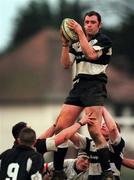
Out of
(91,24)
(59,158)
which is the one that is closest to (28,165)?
(59,158)

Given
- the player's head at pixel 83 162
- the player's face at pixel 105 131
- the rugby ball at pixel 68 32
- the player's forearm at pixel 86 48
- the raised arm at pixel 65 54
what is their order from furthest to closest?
the player's head at pixel 83 162 → the player's face at pixel 105 131 → the raised arm at pixel 65 54 → the rugby ball at pixel 68 32 → the player's forearm at pixel 86 48

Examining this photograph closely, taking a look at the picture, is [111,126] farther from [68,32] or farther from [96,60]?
[68,32]

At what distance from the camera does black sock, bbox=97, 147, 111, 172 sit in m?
10.9

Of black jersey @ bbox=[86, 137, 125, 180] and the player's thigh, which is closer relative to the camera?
the player's thigh

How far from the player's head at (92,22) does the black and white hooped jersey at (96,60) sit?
11 cm

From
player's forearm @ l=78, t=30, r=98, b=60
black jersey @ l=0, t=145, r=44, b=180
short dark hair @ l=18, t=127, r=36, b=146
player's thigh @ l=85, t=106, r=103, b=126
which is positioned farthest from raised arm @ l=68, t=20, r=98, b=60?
black jersey @ l=0, t=145, r=44, b=180

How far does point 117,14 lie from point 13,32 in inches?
513

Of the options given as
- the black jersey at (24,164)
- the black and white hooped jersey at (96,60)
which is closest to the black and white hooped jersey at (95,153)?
the black and white hooped jersey at (96,60)

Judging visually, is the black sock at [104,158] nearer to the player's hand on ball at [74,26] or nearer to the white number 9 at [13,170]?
the white number 9 at [13,170]

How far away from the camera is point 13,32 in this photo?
77.7m

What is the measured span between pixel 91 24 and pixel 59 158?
5.71ft

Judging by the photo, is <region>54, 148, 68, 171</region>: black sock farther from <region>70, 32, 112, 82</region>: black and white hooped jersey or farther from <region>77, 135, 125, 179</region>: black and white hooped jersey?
<region>70, 32, 112, 82</region>: black and white hooped jersey

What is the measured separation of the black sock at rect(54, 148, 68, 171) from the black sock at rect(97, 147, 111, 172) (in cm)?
49

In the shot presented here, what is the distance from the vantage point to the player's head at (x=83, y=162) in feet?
38.5
